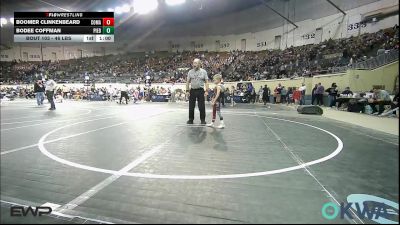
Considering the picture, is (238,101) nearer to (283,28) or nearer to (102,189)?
(283,28)

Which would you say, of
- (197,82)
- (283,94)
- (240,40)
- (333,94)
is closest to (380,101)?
(333,94)

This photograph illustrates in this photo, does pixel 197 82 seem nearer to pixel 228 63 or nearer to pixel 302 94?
pixel 302 94

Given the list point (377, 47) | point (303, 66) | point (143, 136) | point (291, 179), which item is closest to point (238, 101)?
point (303, 66)

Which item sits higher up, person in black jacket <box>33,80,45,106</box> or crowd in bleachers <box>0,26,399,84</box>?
crowd in bleachers <box>0,26,399,84</box>

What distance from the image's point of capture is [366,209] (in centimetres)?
216

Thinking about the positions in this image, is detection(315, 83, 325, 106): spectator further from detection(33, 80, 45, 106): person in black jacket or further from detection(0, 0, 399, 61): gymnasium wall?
detection(33, 80, 45, 106): person in black jacket

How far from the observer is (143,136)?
5.39 meters

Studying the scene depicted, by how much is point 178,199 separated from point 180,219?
348mm

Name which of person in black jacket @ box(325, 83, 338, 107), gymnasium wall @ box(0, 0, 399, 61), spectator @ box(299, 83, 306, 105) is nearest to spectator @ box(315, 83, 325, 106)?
person in black jacket @ box(325, 83, 338, 107)

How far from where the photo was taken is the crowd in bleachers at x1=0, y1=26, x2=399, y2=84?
19906 millimetres
